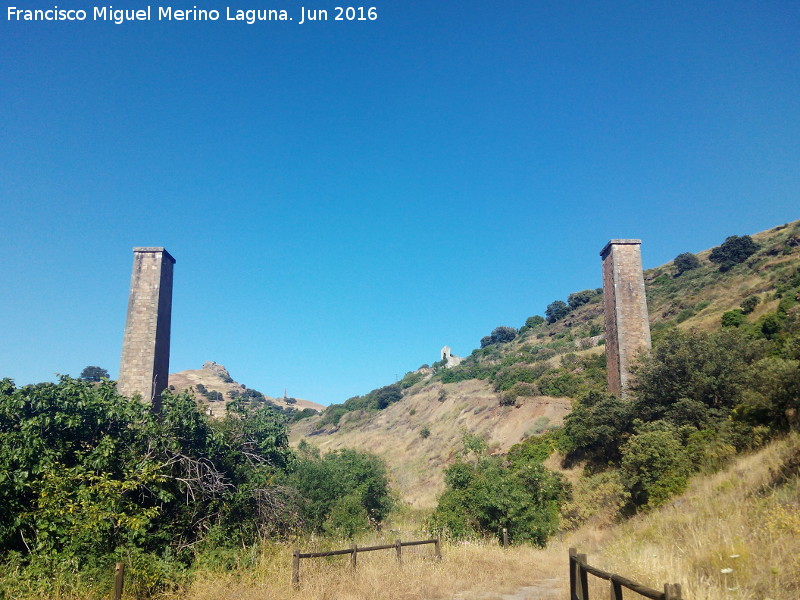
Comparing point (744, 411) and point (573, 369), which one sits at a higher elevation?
point (573, 369)

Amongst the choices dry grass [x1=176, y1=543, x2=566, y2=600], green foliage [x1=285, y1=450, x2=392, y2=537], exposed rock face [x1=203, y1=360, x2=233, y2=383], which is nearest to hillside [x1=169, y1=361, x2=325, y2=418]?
exposed rock face [x1=203, y1=360, x2=233, y2=383]

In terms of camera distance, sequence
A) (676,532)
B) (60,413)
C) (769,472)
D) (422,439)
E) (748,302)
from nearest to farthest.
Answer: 1. (60,413)
2. (676,532)
3. (769,472)
4. (748,302)
5. (422,439)

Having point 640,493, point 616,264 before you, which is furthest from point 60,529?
point 616,264

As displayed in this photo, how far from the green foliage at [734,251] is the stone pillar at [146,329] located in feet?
151

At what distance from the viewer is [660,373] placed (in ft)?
65.9

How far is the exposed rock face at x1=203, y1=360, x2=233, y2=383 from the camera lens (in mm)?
90125

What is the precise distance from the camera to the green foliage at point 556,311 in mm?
67550

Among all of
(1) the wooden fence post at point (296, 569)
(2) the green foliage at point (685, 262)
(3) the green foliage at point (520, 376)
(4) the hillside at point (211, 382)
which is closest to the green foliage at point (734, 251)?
(2) the green foliage at point (685, 262)

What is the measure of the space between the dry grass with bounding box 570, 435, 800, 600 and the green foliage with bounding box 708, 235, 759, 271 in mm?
39813

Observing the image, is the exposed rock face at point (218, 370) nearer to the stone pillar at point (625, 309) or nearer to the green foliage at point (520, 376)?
the green foliage at point (520, 376)

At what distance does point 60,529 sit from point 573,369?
34.7 meters

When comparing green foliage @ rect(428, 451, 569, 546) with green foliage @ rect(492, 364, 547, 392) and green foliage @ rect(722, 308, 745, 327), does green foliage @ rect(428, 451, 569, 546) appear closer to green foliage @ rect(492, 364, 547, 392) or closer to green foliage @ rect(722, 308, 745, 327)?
green foliage @ rect(722, 308, 745, 327)

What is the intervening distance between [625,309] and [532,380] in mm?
19470

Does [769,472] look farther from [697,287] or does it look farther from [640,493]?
[697,287]
